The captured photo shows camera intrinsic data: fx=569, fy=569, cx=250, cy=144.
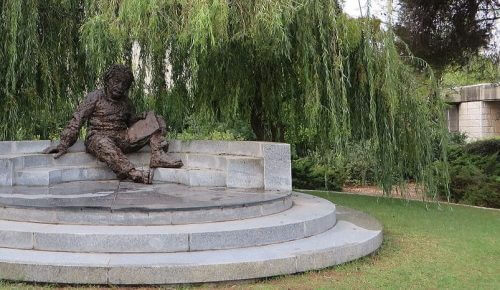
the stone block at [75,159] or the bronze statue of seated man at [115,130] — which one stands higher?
the bronze statue of seated man at [115,130]

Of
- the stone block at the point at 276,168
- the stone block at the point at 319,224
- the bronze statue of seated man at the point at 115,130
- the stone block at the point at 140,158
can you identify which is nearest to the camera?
the stone block at the point at 319,224

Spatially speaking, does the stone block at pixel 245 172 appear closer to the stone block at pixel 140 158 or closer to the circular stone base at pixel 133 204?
the circular stone base at pixel 133 204

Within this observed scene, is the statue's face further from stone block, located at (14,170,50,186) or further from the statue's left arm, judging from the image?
stone block, located at (14,170,50,186)

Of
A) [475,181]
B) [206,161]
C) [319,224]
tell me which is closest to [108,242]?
[319,224]

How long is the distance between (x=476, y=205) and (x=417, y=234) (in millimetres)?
4371

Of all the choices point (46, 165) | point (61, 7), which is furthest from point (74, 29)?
point (46, 165)

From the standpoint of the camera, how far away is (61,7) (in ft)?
30.5

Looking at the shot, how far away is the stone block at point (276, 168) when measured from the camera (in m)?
7.41

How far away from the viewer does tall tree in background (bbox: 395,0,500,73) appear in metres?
12.7

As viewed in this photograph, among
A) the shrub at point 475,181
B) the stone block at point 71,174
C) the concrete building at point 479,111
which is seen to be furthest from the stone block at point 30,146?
the concrete building at point 479,111

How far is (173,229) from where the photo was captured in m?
5.50

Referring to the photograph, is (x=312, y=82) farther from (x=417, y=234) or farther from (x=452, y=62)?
(x=452, y=62)

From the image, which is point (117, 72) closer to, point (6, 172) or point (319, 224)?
point (6, 172)

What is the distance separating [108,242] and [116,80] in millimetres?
3692
